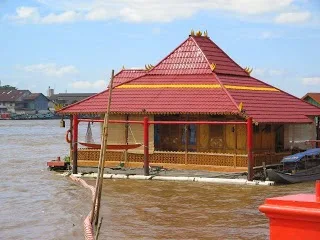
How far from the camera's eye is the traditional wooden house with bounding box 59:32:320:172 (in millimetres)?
22516

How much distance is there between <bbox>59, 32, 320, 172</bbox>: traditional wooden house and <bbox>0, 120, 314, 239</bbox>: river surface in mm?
2387

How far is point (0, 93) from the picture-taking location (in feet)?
451

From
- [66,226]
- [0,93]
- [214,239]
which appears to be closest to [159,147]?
[66,226]

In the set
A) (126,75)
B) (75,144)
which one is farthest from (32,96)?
(75,144)

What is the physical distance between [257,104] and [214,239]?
12428mm

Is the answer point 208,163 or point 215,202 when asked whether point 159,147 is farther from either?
point 215,202

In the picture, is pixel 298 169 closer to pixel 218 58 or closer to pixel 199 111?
pixel 199 111

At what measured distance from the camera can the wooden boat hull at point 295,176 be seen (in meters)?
19.8

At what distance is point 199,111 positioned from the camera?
2225 centimetres

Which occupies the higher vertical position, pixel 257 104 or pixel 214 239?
pixel 257 104

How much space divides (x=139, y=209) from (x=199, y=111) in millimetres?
7322

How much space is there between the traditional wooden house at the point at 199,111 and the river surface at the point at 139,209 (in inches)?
94.0

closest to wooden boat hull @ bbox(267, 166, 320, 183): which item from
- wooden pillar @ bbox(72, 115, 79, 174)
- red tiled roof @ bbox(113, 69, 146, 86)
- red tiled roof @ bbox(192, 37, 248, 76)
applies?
red tiled roof @ bbox(192, 37, 248, 76)

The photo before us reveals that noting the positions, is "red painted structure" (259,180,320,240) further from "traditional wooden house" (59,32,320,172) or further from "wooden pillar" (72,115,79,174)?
"wooden pillar" (72,115,79,174)
